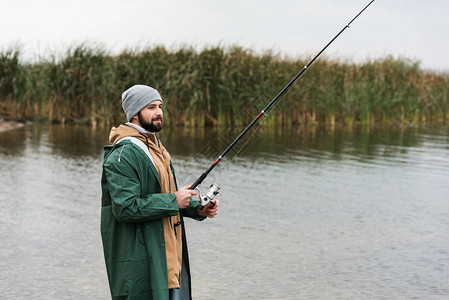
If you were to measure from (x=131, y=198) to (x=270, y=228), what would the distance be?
4.76 meters

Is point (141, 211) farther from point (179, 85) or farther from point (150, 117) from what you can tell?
point (179, 85)

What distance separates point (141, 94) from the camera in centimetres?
357

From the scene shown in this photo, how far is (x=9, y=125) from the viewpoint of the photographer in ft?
77.1

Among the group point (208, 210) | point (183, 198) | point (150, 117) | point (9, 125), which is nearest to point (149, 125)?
point (150, 117)

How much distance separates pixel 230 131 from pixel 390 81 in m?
26.6

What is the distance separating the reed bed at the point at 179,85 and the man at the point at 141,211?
19.7 m

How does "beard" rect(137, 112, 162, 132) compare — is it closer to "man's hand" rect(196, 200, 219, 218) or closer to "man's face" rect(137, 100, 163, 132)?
"man's face" rect(137, 100, 163, 132)

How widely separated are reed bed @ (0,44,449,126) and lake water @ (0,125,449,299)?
850cm

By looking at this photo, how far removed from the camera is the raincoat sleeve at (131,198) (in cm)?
335

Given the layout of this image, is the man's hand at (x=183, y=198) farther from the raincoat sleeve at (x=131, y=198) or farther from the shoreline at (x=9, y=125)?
the shoreline at (x=9, y=125)

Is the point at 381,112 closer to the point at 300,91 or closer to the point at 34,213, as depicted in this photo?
the point at 300,91

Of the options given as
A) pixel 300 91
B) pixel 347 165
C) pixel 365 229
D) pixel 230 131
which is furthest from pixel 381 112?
pixel 230 131

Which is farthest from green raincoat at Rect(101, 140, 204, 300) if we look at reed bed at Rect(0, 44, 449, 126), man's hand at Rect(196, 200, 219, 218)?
reed bed at Rect(0, 44, 449, 126)

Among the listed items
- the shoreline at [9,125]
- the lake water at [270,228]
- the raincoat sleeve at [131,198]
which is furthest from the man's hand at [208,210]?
the shoreline at [9,125]
